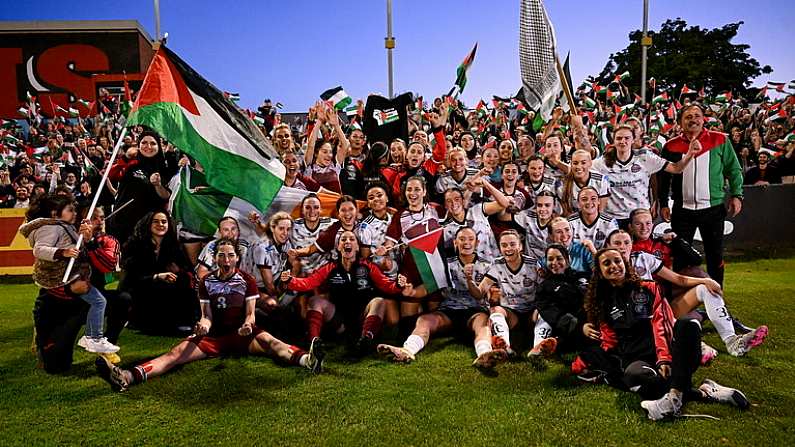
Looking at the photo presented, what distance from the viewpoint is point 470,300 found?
562 centimetres

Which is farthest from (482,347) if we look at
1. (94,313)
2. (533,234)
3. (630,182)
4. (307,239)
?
(94,313)

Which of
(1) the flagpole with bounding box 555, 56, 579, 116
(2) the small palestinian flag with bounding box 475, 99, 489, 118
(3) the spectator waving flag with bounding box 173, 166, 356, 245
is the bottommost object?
(3) the spectator waving flag with bounding box 173, 166, 356, 245

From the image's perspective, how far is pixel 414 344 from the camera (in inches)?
202

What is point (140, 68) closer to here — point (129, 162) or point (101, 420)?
point (129, 162)

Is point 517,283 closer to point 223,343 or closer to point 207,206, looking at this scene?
point 223,343

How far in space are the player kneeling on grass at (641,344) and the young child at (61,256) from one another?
12.7 ft

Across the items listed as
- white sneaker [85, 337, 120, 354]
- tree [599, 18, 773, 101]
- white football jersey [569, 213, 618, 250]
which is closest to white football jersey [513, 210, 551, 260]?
white football jersey [569, 213, 618, 250]

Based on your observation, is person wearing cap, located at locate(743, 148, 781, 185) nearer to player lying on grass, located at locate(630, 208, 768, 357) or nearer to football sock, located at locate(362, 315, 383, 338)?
player lying on grass, located at locate(630, 208, 768, 357)

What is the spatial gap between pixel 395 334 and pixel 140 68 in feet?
94.6

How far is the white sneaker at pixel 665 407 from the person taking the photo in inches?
142

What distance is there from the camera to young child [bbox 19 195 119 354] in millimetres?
4664

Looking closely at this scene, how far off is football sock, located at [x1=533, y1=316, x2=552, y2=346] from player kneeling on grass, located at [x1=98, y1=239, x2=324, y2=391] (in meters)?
1.81

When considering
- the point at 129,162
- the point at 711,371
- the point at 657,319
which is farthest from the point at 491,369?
the point at 129,162

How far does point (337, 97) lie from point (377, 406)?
15.8ft
